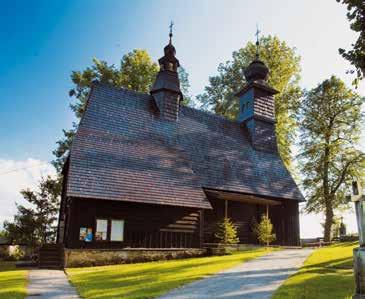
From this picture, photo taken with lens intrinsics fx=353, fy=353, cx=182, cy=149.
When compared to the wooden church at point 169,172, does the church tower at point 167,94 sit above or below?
above

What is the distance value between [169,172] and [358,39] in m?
10.5

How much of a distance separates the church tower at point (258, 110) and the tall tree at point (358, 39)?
14.9 metres

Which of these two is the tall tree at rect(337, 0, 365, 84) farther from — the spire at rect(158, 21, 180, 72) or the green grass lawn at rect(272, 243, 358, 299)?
the spire at rect(158, 21, 180, 72)

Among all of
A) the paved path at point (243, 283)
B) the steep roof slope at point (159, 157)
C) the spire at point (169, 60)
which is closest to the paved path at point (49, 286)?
the paved path at point (243, 283)

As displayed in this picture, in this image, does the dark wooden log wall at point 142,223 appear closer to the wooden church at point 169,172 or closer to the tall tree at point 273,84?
the wooden church at point 169,172

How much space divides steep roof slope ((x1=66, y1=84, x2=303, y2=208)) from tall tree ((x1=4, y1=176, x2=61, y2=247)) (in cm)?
742

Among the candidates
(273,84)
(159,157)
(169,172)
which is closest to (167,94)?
(159,157)

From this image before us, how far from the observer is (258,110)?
79.1 feet

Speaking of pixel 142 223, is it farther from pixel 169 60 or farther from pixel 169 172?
pixel 169 60

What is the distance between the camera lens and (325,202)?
27266 millimetres

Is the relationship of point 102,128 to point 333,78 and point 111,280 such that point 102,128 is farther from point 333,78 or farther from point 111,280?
point 333,78

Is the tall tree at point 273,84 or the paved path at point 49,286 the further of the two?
the tall tree at point 273,84

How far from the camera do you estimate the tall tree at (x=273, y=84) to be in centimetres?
2930

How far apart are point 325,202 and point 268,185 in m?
9.19
